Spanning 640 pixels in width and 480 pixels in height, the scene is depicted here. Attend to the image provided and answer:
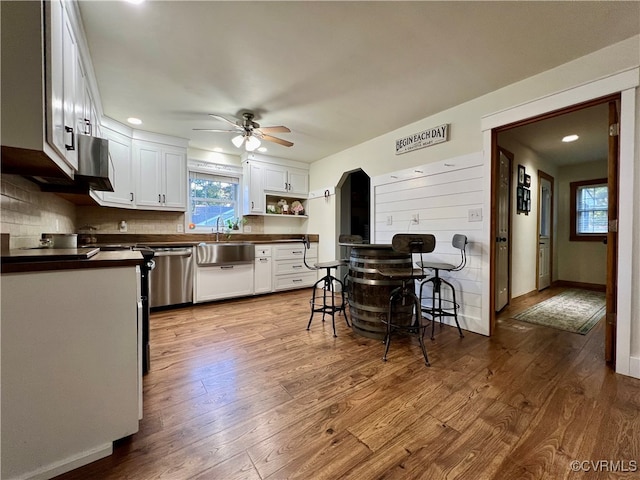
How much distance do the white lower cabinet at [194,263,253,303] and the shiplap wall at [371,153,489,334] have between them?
2347mm

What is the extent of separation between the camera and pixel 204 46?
6.33 feet

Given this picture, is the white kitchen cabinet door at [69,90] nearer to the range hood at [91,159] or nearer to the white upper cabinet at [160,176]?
the range hood at [91,159]

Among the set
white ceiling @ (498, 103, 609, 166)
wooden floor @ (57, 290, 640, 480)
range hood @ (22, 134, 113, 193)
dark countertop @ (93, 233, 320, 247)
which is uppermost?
white ceiling @ (498, 103, 609, 166)

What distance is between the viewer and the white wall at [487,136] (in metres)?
1.86

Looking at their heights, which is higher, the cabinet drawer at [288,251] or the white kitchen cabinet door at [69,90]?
the white kitchen cabinet door at [69,90]

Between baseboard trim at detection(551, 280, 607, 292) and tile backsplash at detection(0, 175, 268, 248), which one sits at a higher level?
tile backsplash at detection(0, 175, 268, 248)

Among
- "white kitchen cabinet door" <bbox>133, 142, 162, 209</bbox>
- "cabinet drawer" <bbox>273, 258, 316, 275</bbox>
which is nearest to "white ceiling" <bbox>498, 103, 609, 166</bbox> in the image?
"cabinet drawer" <bbox>273, 258, 316, 275</bbox>

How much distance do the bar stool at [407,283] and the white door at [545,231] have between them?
3705mm

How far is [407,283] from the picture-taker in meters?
2.48

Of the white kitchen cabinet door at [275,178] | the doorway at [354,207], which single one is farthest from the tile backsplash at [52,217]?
the doorway at [354,207]

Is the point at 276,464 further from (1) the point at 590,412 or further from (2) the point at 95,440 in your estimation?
(1) the point at 590,412

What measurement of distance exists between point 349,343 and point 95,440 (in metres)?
1.82

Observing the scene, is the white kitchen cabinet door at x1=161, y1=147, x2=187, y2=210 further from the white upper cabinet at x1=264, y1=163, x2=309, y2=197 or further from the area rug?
the area rug

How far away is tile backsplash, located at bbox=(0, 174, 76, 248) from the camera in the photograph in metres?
1.37
